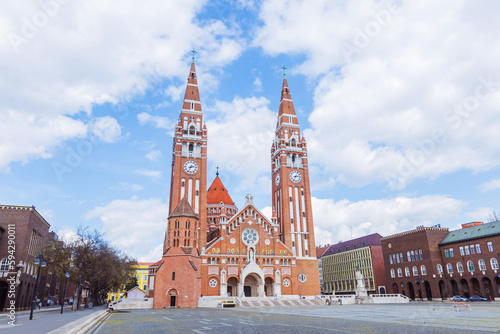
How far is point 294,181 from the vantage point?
74.1 meters

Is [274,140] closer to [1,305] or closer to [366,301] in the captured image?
[366,301]

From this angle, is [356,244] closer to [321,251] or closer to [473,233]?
[321,251]

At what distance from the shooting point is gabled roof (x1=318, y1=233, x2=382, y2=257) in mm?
91750

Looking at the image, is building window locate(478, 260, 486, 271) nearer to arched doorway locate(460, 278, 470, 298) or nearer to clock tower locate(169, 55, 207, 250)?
arched doorway locate(460, 278, 470, 298)

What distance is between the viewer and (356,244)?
9850 centimetres

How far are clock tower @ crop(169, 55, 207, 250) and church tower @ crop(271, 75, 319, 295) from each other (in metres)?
16.5

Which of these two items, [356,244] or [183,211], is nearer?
[183,211]

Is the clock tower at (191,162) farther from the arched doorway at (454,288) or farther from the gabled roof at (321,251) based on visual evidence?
the gabled roof at (321,251)

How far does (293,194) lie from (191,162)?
22173 millimetres

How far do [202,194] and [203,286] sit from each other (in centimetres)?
1716

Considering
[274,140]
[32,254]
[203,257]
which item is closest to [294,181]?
[274,140]

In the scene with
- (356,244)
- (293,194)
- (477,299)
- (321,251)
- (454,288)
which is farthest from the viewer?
(321,251)

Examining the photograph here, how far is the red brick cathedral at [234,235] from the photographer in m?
54.8

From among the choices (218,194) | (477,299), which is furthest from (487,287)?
(218,194)
